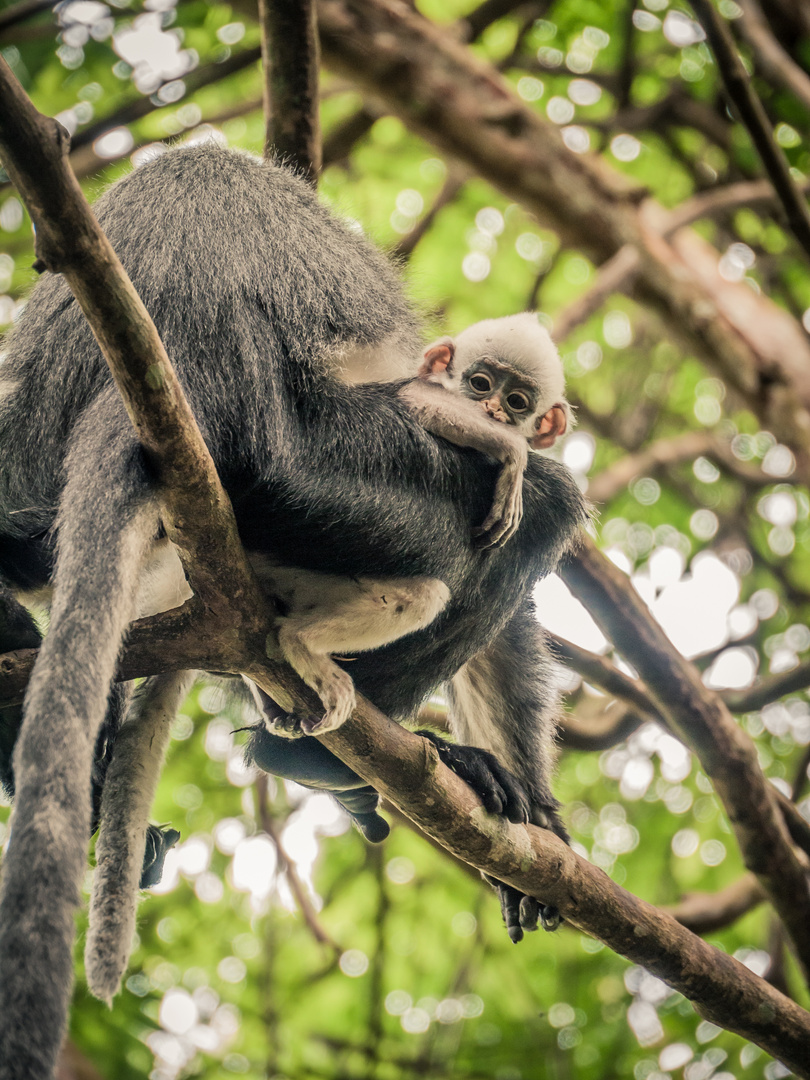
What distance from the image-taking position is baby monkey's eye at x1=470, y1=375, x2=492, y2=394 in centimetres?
265

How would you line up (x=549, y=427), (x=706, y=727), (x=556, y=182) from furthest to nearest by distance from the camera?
(x=556, y=182) → (x=706, y=727) → (x=549, y=427)

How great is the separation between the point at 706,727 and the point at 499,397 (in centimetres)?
143

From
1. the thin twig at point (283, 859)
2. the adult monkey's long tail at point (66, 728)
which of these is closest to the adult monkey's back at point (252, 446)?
the adult monkey's long tail at point (66, 728)

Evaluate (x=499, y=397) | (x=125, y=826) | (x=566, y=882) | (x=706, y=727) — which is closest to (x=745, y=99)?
(x=499, y=397)

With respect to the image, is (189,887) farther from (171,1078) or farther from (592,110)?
(592,110)

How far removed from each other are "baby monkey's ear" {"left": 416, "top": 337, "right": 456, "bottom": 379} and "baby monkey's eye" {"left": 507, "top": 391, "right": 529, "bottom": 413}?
0.58 feet

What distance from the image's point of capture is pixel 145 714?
255 centimetres

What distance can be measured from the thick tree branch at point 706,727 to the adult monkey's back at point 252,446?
2.95 ft

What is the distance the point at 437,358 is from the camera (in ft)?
8.62

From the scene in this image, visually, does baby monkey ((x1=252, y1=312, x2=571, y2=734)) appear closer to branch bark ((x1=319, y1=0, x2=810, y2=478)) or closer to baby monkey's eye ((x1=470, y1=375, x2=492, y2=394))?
baby monkey's eye ((x1=470, y1=375, x2=492, y2=394))

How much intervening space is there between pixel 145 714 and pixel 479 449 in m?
1.08

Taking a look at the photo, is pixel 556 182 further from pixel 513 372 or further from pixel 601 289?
pixel 513 372

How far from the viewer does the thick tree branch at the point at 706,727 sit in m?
3.29

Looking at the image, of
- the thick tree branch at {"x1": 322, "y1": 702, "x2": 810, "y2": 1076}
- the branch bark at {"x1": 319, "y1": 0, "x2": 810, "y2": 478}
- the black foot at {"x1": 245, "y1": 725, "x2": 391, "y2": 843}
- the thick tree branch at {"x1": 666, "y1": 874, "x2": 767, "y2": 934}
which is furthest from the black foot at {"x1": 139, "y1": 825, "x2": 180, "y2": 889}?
the branch bark at {"x1": 319, "y1": 0, "x2": 810, "y2": 478}
